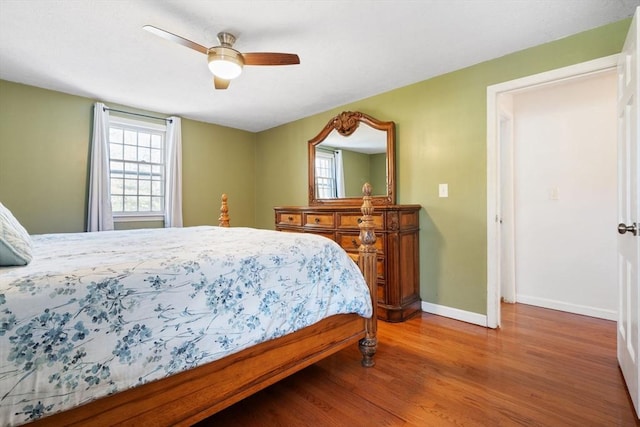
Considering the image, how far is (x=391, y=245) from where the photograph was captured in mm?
2697

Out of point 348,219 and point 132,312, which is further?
point 348,219

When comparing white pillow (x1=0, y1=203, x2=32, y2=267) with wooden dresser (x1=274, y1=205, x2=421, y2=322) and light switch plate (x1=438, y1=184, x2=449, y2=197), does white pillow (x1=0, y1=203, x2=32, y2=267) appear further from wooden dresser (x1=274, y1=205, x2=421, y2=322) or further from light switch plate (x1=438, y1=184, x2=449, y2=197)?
light switch plate (x1=438, y1=184, x2=449, y2=197)

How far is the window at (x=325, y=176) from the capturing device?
3744 mm

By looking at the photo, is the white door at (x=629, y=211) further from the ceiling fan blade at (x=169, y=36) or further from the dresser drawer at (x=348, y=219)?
the ceiling fan blade at (x=169, y=36)

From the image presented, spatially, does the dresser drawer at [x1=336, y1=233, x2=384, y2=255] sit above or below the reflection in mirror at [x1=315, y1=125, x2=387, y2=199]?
below

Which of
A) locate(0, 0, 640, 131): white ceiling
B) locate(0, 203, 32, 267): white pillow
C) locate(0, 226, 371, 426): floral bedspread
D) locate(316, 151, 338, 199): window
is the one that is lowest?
locate(0, 226, 371, 426): floral bedspread

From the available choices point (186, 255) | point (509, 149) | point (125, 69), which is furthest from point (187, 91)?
point (509, 149)

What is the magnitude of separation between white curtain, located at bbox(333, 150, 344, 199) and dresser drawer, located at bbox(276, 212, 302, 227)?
57cm

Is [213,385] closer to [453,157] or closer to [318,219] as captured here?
[318,219]

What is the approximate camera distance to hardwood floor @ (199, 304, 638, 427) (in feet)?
4.75

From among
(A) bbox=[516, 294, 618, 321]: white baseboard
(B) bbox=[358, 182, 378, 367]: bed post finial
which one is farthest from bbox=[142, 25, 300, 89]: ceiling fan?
(A) bbox=[516, 294, 618, 321]: white baseboard

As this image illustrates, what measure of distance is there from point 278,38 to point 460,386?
8.40 ft

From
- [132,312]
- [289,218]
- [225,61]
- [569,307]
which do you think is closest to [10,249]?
[132,312]

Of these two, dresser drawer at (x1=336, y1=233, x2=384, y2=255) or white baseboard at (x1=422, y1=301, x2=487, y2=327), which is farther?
dresser drawer at (x1=336, y1=233, x2=384, y2=255)
